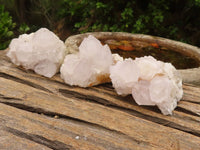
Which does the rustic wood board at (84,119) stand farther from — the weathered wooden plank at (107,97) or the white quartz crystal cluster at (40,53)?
the white quartz crystal cluster at (40,53)

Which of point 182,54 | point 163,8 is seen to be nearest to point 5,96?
point 182,54

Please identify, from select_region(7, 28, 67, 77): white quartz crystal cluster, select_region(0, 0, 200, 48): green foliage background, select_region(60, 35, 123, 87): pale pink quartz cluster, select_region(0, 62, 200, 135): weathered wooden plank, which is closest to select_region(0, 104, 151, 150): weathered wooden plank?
select_region(0, 62, 200, 135): weathered wooden plank

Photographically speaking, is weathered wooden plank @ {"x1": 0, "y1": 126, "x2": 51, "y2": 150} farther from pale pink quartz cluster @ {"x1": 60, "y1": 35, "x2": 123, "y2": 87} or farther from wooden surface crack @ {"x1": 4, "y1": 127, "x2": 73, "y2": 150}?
pale pink quartz cluster @ {"x1": 60, "y1": 35, "x2": 123, "y2": 87}

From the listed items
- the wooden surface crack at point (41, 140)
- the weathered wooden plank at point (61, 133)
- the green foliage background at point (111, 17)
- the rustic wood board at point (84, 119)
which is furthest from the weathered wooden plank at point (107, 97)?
the green foliage background at point (111, 17)

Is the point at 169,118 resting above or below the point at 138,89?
below

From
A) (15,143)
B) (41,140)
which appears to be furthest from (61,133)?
(15,143)

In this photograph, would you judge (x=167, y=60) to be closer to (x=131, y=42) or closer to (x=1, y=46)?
(x=131, y=42)

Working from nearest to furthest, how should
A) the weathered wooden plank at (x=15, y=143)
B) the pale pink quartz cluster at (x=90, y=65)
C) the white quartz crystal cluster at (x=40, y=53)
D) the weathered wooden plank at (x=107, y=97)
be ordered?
the weathered wooden plank at (x=15, y=143)
the weathered wooden plank at (x=107, y=97)
the pale pink quartz cluster at (x=90, y=65)
the white quartz crystal cluster at (x=40, y=53)
